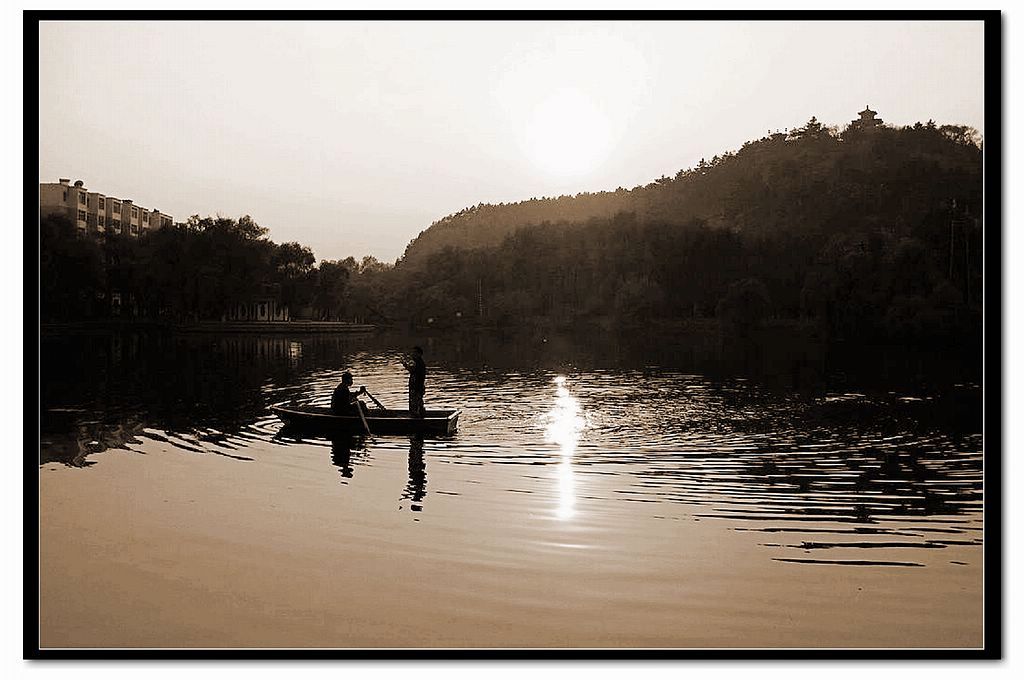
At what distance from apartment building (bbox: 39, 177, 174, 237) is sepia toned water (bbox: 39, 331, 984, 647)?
0.91 metres

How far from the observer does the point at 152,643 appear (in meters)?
4.00

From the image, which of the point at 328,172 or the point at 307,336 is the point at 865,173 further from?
the point at 307,336

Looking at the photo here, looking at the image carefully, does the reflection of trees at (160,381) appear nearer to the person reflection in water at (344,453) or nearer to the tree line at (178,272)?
the tree line at (178,272)

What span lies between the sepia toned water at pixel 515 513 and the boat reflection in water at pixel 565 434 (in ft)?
0.20

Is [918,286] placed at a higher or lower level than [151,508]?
higher

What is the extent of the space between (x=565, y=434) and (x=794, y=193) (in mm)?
4029

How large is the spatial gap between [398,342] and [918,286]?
6.95 m

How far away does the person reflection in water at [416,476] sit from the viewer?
7.01m

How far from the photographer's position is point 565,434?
429 inches

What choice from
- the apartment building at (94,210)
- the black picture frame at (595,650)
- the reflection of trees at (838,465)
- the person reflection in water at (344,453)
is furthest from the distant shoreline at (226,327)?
the reflection of trees at (838,465)

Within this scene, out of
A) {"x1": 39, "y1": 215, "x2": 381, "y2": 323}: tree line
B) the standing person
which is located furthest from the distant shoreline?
the standing person

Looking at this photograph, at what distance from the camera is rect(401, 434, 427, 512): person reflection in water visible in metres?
7.01

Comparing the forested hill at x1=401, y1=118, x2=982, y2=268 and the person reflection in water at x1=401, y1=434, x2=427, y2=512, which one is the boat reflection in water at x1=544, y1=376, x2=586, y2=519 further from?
the forested hill at x1=401, y1=118, x2=982, y2=268
